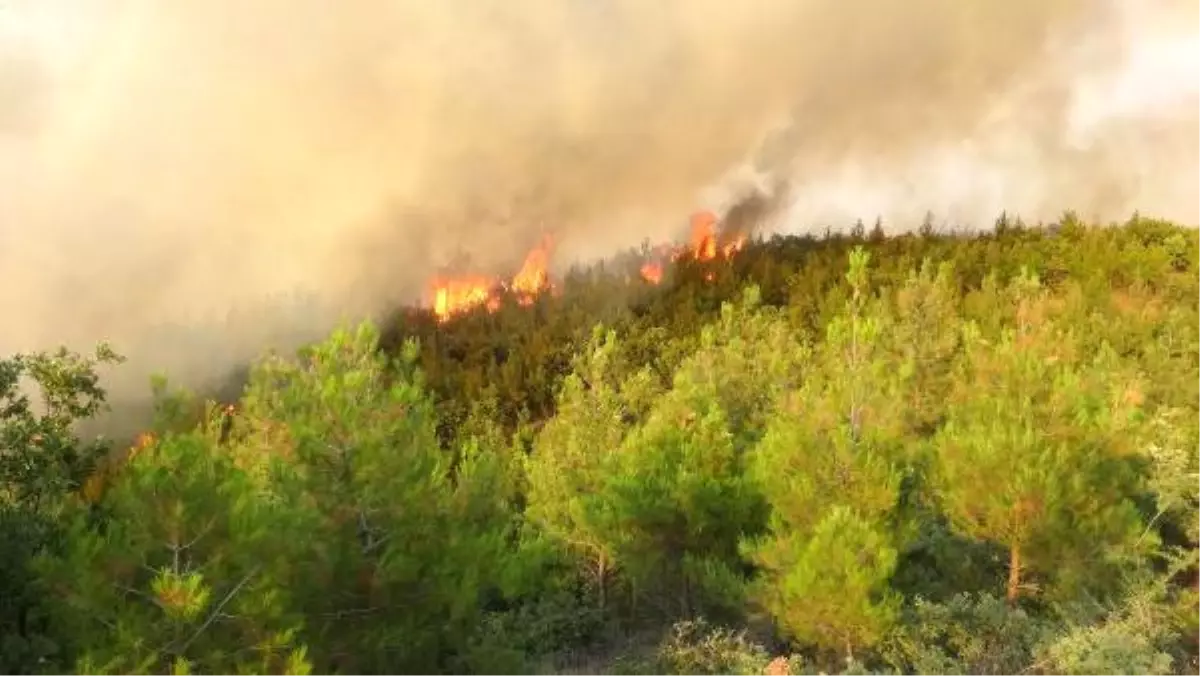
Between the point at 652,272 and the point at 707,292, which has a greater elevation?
the point at 652,272

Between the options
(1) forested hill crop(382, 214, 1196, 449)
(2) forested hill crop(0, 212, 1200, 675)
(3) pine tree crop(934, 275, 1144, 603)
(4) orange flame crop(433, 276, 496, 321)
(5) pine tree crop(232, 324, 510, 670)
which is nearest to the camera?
(2) forested hill crop(0, 212, 1200, 675)

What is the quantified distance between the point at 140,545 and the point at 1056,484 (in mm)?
12092

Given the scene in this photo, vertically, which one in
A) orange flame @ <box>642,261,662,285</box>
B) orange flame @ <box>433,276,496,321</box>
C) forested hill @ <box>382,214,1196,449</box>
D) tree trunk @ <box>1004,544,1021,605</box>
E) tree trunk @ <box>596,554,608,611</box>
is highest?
orange flame @ <box>433,276,496,321</box>

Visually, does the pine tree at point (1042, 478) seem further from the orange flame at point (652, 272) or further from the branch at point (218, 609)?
the orange flame at point (652, 272)

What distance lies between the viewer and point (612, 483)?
17672mm

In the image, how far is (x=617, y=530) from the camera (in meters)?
17.6

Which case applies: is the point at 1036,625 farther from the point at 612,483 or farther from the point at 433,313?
the point at 433,313

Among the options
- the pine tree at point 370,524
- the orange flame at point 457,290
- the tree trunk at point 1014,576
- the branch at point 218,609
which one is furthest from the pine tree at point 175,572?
the orange flame at point 457,290

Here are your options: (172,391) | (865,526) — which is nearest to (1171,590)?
(865,526)

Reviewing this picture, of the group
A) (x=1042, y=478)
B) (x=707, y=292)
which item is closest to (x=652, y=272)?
(x=707, y=292)

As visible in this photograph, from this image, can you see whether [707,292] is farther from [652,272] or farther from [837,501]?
[837,501]

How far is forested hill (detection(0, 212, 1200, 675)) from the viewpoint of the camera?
791 cm

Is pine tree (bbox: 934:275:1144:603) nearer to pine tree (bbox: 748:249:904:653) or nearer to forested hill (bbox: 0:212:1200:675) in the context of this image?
forested hill (bbox: 0:212:1200:675)

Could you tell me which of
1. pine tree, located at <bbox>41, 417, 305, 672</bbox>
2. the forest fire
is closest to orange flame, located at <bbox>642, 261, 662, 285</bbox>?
the forest fire
